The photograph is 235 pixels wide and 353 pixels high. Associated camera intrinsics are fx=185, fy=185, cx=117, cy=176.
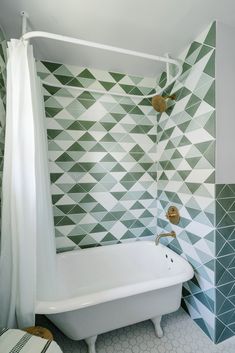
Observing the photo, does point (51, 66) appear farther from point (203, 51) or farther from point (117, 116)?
point (203, 51)

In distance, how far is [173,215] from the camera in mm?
1766

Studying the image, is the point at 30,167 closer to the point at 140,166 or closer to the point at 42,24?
the point at 42,24

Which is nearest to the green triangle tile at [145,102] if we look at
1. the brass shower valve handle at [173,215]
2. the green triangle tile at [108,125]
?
the green triangle tile at [108,125]

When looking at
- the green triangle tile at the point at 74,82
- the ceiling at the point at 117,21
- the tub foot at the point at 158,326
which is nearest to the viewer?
the ceiling at the point at 117,21

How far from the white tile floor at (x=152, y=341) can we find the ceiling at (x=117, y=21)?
2.34 meters

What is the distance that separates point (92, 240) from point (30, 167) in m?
1.10

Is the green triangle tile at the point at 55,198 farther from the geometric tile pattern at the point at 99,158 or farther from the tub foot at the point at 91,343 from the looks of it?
the tub foot at the point at 91,343

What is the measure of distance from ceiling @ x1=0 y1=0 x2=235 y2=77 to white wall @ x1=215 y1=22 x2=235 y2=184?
126 millimetres

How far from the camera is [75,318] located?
116 cm

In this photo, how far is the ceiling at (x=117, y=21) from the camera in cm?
119

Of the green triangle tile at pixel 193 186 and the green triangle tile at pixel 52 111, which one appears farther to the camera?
the green triangle tile at pixel 52 111

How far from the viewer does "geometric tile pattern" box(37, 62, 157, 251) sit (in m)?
1.81

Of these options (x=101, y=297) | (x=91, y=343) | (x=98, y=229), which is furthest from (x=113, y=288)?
(x=98, y=229)

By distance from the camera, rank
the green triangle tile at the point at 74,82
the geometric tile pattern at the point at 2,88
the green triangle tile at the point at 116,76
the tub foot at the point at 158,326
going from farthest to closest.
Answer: the green triangle tile at the point at 116,76 → the green triangle tile at the point at 74,82 → the tub foot at the point at 158,326 → the geometric tile pattern at the point at 2,88
